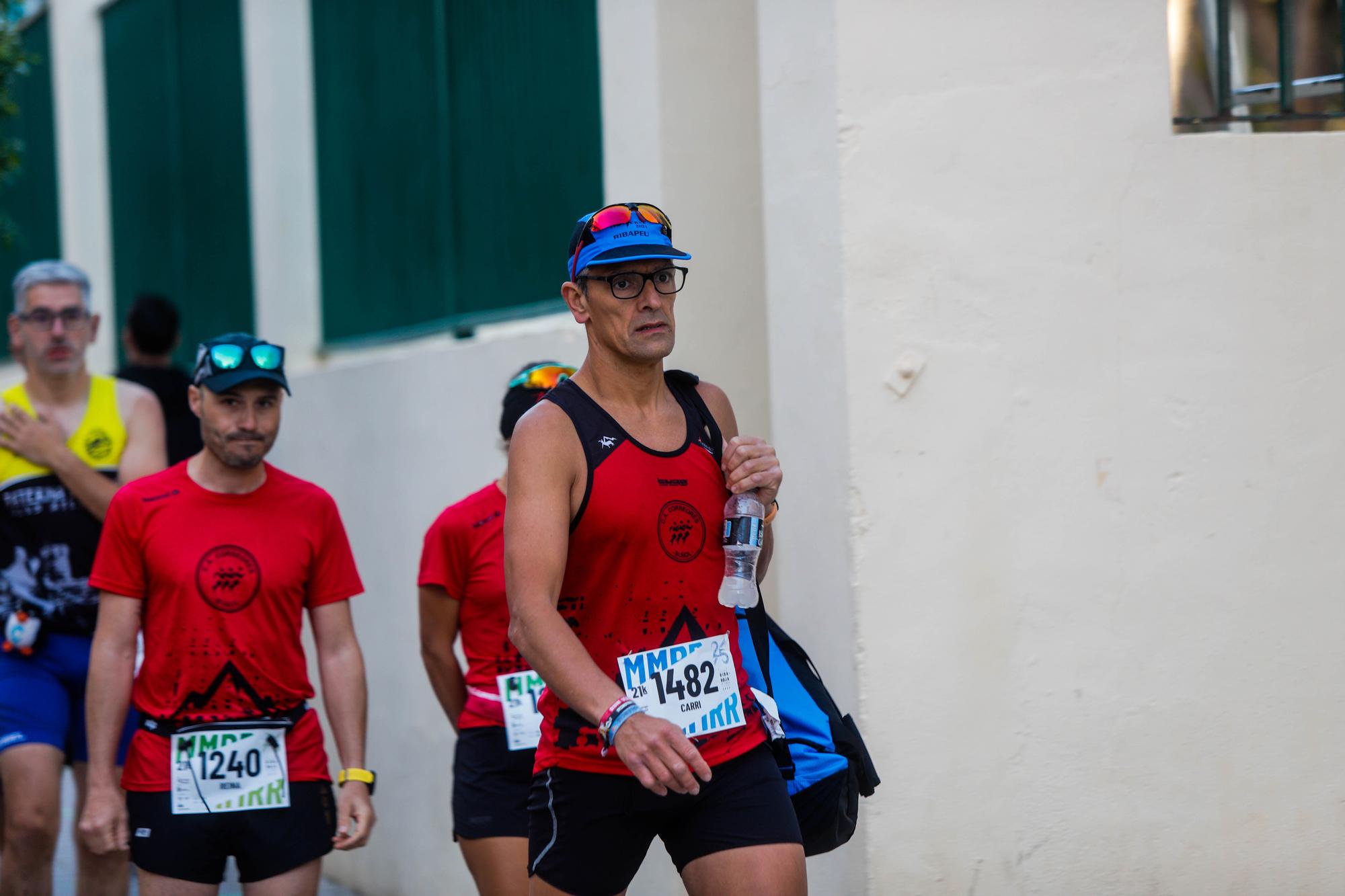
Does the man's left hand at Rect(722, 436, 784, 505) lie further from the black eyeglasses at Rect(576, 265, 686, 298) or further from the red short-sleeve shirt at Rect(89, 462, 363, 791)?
the red short-sleeve shirt at Rect(89, 462, 363, 791)

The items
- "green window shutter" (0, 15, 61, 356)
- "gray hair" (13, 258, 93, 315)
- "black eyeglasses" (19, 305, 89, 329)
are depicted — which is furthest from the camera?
"green window shutter" (0, 15, 61, 356)

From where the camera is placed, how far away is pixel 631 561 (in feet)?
12.8

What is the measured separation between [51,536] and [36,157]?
922 centimetres

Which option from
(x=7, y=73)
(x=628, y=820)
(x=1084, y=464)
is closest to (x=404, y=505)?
(x=1084, y=464)

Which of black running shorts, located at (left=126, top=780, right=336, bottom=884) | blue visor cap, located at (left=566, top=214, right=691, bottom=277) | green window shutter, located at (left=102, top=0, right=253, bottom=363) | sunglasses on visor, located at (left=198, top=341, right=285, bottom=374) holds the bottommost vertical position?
black running shorts, located at (left=126, top=780, right=336, bottom=884)

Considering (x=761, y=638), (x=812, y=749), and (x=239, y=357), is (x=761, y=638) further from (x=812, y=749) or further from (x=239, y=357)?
(x=239, y=357)

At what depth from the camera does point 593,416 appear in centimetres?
398

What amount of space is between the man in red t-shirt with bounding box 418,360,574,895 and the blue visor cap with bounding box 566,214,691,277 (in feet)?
4.93

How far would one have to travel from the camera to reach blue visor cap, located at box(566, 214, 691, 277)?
157 inches

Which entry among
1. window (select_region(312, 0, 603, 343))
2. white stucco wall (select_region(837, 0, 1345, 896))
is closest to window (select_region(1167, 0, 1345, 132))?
white stucco wall (select_region(837, 0, 1345, 896))

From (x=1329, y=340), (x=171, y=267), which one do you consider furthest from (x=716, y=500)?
(x=171, y=267)

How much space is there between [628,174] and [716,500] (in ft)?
9.41

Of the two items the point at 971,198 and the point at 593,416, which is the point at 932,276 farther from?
the point at 593,416

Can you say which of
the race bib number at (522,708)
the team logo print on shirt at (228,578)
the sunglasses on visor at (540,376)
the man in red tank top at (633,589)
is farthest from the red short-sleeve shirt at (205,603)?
the man in red tank top at (633,589)
